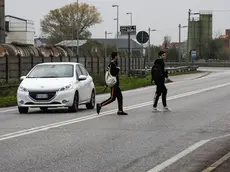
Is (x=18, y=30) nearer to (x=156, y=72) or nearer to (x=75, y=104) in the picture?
(x=75, y=104)

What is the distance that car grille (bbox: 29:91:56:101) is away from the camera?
765 inches

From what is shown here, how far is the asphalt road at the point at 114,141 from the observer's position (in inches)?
382

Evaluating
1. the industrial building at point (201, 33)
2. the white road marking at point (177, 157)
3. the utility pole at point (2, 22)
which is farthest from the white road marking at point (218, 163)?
the industrial building at point (201, 33)

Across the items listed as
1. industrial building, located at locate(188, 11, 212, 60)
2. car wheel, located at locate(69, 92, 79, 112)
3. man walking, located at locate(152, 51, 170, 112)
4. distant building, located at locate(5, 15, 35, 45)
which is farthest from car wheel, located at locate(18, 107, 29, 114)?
industrial building, located at locate(188, 11, 212, 60)

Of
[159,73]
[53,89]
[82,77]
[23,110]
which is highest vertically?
[159,73]

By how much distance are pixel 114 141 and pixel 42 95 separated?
23.9ft

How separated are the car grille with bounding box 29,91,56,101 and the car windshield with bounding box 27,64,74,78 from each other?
109 centimetres

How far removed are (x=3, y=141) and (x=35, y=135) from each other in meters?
1.07

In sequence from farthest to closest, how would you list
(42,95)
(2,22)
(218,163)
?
(2,22) → (42,95) → (218,163)

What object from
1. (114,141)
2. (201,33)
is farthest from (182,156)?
(201,33)

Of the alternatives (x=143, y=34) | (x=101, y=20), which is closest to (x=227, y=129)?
(x=143, y=34)

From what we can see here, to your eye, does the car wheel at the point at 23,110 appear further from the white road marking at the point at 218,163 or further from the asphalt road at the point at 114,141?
the white road marking at the point at 218,163

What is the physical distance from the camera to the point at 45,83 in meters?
19.6

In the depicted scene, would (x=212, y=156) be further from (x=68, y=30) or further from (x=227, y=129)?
(x=68, y=30)
